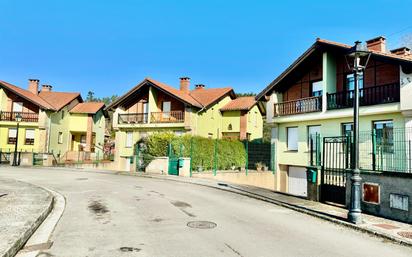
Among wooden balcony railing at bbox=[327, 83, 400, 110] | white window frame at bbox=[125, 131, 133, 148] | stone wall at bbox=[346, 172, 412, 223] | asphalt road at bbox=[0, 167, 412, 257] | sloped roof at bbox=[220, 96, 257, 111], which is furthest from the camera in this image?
sloped roof at bbox=[220, 96, 257, 111]

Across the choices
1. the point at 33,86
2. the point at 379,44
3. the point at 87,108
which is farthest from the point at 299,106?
the point at 33,86

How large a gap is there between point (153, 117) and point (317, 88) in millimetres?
17998

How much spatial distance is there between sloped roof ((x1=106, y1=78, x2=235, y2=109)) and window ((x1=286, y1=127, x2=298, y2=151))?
36.7 feet

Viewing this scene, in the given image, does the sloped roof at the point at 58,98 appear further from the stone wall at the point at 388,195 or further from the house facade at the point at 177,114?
the stone wall at the point at 388,195

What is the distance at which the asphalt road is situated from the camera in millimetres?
6711

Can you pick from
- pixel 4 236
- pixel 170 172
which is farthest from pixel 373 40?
pixel 4 236

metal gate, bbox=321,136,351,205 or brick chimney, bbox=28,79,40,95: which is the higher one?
brick chimney, bbox=28,79,40,95

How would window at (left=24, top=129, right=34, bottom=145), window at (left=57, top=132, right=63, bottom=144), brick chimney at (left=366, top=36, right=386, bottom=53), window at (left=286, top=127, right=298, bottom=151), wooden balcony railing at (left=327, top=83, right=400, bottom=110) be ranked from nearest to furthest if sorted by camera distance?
1. wooden balcony railing at (left=327, top=83, right=400, bottom=110)
2. brick chimney at (left=366, top=36, right=386, bottom=53)
3. window at (left=286, top=127, right=298, bottom=151)
4. window at (left=24, top=129, right=34, bottom=145)
5. window at (left=57, top=132, right=63, bottom=144)

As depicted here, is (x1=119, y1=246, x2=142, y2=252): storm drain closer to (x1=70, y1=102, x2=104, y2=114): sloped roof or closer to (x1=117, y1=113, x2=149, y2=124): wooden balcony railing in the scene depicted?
(x1=117, y1=113, x2=149, y2=124): wooden balcony railing

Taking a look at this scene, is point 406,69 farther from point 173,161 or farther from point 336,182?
point 173,161

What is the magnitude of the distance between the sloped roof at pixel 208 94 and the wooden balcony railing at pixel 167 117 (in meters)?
2.71

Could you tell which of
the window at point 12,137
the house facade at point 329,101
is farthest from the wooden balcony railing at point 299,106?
the window at point 12,137

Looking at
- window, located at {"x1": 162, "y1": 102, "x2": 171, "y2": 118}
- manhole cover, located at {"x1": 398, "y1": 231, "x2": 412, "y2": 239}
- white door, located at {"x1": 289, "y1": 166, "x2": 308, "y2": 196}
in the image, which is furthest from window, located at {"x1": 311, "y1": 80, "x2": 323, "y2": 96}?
window, located at {"x1": 162, "y1": 102, "x2": 171, "y2": 118}

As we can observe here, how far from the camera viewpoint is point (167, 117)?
118ft
